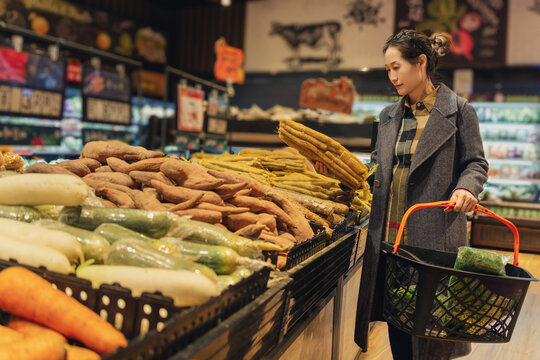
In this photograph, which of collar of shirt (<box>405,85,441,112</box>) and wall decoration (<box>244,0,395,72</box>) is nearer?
collar of shirt (<box>405,85,441,112</box>)

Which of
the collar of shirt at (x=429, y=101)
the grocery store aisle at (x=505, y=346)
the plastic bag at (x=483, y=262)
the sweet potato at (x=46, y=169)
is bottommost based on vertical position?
the grocery store aisle at (x=505, y=346)

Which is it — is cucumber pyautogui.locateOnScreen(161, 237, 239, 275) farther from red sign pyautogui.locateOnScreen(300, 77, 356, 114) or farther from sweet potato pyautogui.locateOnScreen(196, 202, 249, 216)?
red sign pyautogui.locateOnScreen(300, 77, 356, 114)

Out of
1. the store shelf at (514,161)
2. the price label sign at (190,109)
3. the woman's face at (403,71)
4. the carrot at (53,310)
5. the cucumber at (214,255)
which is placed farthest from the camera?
the store shelf at (514,161)

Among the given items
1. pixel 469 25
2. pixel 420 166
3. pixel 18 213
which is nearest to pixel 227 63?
pixel 469 25

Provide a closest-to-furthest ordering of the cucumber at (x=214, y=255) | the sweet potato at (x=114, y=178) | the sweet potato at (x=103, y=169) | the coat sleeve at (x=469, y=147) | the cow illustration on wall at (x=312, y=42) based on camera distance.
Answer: the cucumber at (x=214, y=255)
the sweet potato at (x=114, y=178)
the sweet potato at (x=103, y=169)
the coat sleeve at (x=469, y=147)
the cow illustration on wall at (x=312, y=42)

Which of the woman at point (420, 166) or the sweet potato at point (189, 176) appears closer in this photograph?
the sweet potato at point (189, 176)

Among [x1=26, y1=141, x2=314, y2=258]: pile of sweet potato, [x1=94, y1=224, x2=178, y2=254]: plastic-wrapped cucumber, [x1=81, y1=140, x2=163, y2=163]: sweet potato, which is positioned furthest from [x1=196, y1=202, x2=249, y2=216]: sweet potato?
[x1=81, y1=140, x2=163, y2=163]: sweet potato

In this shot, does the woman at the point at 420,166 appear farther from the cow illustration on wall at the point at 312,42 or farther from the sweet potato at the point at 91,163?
the cow illustration on wall at the point at 312,42

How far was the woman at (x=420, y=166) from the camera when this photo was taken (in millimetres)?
1897

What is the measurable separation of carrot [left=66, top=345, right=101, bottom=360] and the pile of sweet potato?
0.56 metres

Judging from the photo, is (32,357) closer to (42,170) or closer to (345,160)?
(42,170)

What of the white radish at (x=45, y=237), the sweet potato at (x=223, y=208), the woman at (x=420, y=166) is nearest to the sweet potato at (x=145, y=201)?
the sweet potato at (x=223, y=208)

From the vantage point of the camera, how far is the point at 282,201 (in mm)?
1761

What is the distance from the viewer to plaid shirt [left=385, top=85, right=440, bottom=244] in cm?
203
